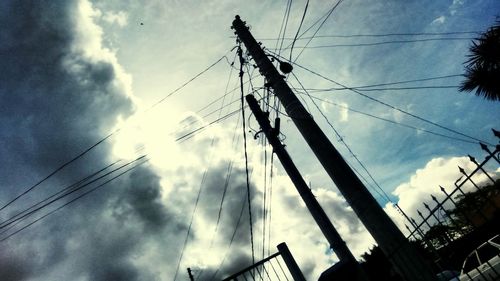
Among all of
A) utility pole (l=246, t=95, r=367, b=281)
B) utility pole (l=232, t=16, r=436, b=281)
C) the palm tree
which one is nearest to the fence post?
utility pole (l=246, t=95, r=367, b=281)

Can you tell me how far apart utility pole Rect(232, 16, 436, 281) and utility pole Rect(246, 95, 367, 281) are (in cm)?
73

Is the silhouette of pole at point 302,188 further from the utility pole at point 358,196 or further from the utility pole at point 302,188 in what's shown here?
the utility pole at point 358,196

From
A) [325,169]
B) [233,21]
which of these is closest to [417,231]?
[325,169]

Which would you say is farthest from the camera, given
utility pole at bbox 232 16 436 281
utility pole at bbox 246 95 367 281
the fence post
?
utility pole at bbox 246 95 367 281

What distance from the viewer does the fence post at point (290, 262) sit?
5504mm

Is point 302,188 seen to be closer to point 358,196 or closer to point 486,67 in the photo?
point 358,196

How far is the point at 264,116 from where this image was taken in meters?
8.27

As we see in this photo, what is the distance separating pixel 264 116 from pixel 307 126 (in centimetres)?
192

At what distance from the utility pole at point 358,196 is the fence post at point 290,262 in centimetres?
157

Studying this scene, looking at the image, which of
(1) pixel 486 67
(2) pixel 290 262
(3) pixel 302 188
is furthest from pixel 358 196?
(1) pixel 486 67

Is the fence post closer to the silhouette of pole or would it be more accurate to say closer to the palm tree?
the silhouette of pole

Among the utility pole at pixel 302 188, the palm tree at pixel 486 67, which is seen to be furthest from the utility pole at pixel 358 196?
the palm tree at pixel 486 67

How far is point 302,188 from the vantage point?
22.3ft

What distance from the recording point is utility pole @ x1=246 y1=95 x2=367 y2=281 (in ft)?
19.4
